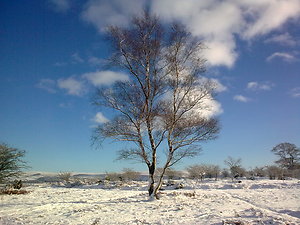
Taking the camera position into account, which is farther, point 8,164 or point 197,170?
point 197,170

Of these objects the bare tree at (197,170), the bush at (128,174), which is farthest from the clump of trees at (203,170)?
the bush at (128,174)

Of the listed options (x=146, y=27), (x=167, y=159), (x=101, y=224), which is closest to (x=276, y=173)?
(x=167, y=159)

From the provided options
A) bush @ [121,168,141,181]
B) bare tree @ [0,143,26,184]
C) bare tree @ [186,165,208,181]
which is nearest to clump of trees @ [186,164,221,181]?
bare tree @ [186,165,208,181]

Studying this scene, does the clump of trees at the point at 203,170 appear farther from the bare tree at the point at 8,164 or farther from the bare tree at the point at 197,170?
the bare tree at the point at 8,164

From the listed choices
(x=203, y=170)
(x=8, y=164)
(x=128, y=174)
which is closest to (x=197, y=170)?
(x=203, y=170)

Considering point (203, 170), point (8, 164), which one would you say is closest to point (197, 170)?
point (203, 170)

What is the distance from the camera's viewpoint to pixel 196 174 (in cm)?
4772

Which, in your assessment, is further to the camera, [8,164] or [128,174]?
[128,174]

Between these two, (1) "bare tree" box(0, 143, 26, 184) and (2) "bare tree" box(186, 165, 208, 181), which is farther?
(2) "bare tree" box(186, 165, 208, 181)

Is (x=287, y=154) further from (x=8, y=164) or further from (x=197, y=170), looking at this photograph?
(x=8, y=164)

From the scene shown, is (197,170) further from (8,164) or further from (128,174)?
(8,164)

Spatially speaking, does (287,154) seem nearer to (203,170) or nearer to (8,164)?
(203,170)

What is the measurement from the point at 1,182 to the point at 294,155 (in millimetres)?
58115

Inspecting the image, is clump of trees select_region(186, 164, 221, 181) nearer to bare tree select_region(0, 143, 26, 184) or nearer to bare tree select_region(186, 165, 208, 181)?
bare tree select_region(186, 165, 208, 181)
